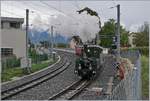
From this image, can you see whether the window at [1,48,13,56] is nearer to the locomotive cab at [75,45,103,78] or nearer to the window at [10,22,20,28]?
the window at [10,22,20,28]

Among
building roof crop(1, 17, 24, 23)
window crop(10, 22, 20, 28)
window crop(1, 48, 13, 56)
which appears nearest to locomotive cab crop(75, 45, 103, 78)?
window crop(1, 48, 13, 56)

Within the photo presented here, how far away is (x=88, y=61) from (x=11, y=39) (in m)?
32.1

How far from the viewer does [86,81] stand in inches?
1069

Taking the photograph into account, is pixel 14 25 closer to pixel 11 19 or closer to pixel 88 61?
pixel 11 19

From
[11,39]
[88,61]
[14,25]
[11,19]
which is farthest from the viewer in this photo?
[14,25]

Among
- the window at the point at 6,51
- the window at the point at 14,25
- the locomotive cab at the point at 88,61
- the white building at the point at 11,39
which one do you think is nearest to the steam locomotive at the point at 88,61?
the locomotive cab at the point at 88,61

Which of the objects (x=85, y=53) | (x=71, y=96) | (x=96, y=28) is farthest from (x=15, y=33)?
(x=71, y=96)

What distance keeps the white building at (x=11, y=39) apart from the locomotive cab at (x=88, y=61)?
29370mm

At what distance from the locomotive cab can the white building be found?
96.4ft

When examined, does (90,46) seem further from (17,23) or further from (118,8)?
(17,23)

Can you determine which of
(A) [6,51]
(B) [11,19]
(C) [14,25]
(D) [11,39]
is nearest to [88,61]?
(A) [6,51]

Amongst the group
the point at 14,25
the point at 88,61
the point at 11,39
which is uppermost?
the point at 14,25

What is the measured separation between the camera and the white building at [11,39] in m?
56.9

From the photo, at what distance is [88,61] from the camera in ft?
90.5
